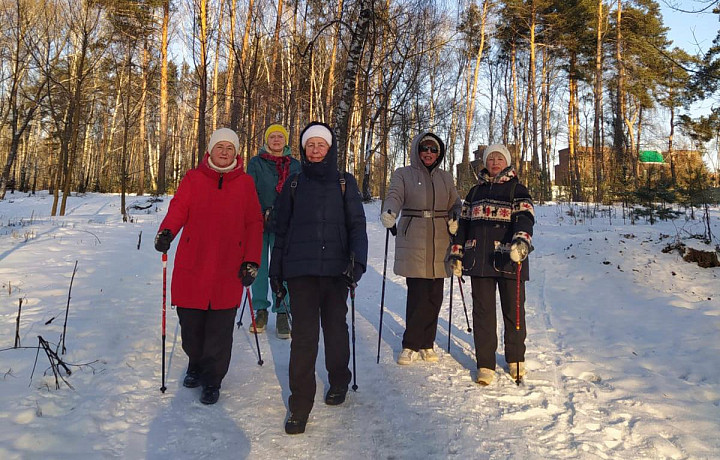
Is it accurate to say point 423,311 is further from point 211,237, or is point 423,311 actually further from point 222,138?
point 222,138

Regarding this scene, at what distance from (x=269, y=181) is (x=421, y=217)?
1711 mm

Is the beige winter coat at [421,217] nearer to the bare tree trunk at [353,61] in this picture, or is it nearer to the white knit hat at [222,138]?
the white knit hat at [222,138]

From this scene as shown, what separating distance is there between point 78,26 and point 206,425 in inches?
477

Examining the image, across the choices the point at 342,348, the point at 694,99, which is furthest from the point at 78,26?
the point at 694,99

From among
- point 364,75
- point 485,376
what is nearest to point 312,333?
point 485,376

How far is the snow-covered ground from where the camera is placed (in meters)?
2.51

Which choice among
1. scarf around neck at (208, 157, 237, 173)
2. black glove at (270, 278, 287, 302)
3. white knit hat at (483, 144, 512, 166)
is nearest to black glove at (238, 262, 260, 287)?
black glove at (270, 278, 287, 302)

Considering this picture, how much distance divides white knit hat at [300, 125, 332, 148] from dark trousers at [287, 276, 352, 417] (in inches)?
37.7

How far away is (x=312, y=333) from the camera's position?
9.34 ft

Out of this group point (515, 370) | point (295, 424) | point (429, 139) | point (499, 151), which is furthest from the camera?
point (429, 139)

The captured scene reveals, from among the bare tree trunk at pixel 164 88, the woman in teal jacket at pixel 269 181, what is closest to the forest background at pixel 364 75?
the bare tree trunk at pixel 164 88

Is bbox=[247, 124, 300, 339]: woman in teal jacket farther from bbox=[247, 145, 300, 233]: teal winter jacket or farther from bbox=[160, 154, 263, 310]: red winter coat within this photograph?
bbox=[160, 154, 263, 310]: red winter coat

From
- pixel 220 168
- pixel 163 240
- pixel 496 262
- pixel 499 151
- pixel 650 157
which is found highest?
pixel 650 157

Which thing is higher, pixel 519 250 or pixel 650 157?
pixel 650 157
